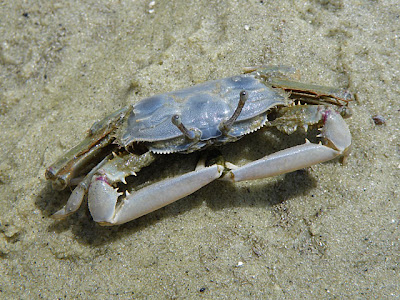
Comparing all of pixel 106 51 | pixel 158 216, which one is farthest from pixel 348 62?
pixel 106 51

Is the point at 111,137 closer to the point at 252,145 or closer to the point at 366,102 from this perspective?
the point at 252,145

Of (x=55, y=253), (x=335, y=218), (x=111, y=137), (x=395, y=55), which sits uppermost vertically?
(x=111, y=137)

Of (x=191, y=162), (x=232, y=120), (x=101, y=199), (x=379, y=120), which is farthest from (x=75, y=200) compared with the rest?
(x=379, y=120)

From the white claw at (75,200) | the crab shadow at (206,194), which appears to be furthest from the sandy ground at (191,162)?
the white claw at (75,200)

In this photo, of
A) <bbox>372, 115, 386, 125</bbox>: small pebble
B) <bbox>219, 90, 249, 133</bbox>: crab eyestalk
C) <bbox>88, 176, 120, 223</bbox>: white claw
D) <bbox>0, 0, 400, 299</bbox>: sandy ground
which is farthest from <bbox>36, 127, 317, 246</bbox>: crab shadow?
<bbox>372, 115, 386, 125</bbox>: small pebble

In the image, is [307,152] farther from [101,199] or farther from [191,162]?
[101,199]
